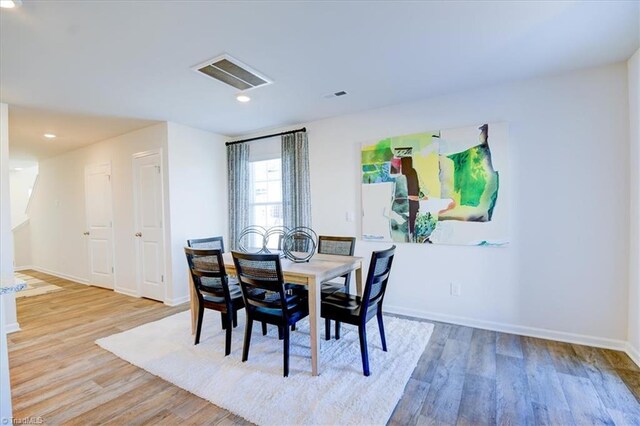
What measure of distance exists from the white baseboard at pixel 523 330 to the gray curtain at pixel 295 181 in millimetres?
1738

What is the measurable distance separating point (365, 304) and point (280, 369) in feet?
2.79

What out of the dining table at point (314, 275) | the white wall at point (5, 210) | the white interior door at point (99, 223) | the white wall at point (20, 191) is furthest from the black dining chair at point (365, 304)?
the white wall at point (20, 191)

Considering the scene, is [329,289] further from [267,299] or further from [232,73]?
[232,73]

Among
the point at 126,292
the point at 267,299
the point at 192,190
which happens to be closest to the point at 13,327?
the point at 126,292

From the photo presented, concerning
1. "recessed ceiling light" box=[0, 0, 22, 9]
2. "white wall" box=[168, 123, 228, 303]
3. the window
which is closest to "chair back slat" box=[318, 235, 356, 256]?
the window

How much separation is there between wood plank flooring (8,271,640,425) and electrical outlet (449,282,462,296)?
36 centimetres

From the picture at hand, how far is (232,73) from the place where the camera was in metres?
2.69

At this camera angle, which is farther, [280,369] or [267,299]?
[267,299]

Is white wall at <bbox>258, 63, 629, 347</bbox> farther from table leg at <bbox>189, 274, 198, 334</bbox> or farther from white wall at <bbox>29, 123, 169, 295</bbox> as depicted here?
white wall at <bbox>29, 123, 169, 295</bbox>

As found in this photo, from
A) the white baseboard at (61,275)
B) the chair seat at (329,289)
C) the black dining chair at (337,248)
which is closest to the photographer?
the chair seat at (329,289)

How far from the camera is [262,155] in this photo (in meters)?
4.70

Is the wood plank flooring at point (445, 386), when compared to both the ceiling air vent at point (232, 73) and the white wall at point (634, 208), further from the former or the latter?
the ceiling air vent at point (232, 73)

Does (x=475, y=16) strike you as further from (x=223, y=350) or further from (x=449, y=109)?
(x=223, y=350)

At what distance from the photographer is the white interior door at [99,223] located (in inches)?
197
